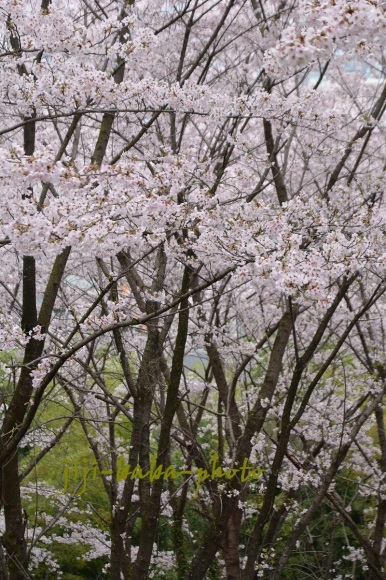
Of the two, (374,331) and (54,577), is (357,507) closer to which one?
(374,331)

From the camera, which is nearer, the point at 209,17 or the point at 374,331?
the point at 209,17

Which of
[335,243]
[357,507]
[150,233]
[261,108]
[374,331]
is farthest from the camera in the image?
[357,507]

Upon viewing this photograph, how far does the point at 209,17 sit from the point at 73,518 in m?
8.31

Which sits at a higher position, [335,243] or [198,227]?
[198,227]

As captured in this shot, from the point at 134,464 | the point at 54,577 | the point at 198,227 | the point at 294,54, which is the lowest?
the point at 54,577

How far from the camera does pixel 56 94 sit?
4.11m

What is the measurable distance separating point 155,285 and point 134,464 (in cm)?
168

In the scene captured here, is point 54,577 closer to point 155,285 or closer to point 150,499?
point 150,499

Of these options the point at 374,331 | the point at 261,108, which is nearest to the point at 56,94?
the point at 261,108

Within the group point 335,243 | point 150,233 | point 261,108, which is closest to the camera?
point 335,243

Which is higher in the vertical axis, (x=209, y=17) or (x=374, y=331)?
(x=209, y=17)

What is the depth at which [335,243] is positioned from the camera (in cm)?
363

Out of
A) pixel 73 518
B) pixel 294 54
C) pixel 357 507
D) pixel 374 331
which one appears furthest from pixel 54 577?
pixel 294 54

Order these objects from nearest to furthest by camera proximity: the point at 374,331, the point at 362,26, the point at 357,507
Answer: the point at 362,26 → the point at 374,331 → the point at 357,507
